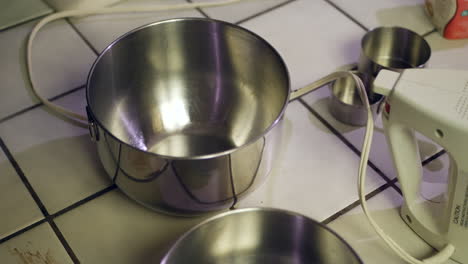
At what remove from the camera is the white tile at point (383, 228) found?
0.55 metres

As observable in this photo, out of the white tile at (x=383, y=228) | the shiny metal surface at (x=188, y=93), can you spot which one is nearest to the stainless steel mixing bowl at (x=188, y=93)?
the shiny metal surface at (x=188, y=93)

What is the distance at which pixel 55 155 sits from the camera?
64 centimetres

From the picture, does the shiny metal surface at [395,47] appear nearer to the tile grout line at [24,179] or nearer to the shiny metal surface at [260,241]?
the shiny metal surface at [260,241]

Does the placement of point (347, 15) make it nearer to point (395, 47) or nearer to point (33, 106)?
point (395, 47)

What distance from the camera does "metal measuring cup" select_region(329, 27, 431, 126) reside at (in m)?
0.66

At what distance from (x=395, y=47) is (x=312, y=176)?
0.24 m

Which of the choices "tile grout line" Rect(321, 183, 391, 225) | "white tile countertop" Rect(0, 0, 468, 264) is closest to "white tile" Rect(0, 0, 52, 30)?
"white tile countertop" Rect(0, 0, 468, 264)

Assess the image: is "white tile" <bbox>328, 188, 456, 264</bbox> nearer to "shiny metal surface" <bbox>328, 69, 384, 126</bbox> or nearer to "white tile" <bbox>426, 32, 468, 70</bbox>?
"shiny metal surface" <bbox>328, 69, 384, 126</bbox>

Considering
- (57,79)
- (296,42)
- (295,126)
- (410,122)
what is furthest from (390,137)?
(57,79)

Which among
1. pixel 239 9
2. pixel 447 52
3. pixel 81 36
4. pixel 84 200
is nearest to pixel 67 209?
pixel 84 200

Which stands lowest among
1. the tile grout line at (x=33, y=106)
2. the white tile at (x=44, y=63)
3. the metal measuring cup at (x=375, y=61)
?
the metal measuring cup at (x=375, y=61)

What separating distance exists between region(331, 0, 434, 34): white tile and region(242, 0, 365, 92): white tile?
2 centimetres

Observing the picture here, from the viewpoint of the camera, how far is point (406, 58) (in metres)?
0.73

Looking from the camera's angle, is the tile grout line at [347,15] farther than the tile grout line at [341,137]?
Yes
